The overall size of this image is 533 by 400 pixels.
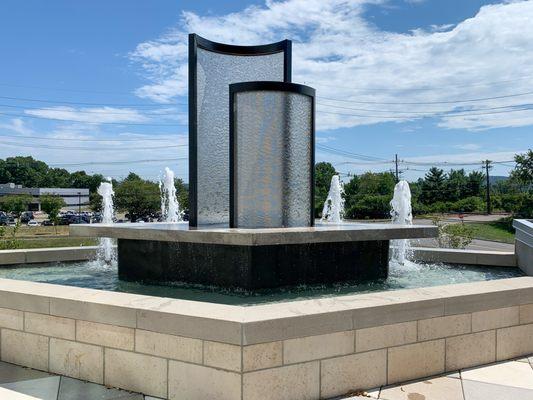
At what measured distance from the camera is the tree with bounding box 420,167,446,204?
79125mm

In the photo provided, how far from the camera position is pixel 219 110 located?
10.2 metres

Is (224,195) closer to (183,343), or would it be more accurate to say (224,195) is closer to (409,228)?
(409,228)

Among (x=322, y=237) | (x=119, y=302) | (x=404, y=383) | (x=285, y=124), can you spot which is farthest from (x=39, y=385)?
(x=285, y=124)

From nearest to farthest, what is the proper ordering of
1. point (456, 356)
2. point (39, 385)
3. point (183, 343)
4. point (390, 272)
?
1. point (183, 343)
2. point (39, 385)
3. point (456, 356)
4. point (390, 272)

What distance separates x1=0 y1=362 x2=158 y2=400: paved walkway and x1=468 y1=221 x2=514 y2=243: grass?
1180 inches

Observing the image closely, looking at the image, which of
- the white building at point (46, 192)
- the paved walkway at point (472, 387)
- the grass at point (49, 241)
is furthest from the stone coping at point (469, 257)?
the white building at point (46, 192)

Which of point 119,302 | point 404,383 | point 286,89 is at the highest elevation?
point 286,89

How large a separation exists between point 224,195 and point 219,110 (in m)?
1.77

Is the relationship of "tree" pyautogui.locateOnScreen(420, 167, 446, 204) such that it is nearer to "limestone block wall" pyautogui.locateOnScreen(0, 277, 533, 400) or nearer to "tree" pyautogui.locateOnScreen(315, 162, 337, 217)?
"tree" pyautogui.locateOnScreen(315, 162, 337, 217)

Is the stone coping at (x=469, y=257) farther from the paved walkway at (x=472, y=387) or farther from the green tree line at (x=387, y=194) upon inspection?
the green tree line at (x=387, y=194)

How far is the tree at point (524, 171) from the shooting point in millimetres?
45438

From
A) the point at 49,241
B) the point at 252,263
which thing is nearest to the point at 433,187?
the point at 49,241

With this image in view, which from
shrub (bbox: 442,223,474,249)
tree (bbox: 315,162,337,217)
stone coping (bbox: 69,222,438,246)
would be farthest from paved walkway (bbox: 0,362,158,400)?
tree (bbox: 315,162,337,217)

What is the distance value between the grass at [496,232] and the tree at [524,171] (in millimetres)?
5209
